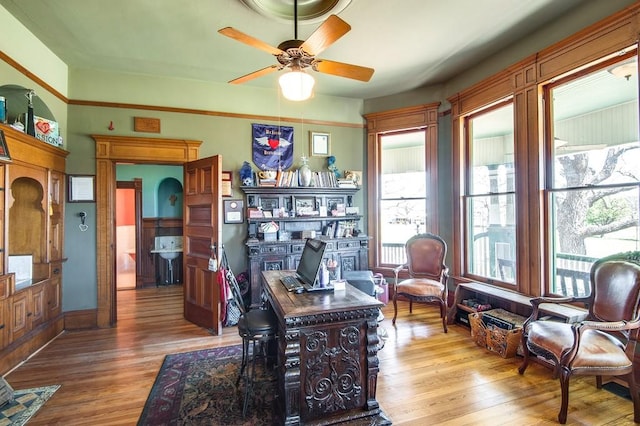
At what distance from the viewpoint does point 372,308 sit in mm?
2035

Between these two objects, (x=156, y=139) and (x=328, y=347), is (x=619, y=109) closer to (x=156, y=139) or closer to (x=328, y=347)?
(x=328, y=347)

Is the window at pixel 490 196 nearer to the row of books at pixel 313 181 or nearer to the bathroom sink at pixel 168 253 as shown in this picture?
the row of books at pixel 313 181

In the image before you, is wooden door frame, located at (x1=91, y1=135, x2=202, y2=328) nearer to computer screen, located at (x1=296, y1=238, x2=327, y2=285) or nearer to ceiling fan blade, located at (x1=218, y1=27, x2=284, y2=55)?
ceiling fan blade, located at (x1=218, y1=27, x2=284, y2=55)

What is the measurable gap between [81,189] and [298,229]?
2929 mm

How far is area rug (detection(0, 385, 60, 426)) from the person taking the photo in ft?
6.86

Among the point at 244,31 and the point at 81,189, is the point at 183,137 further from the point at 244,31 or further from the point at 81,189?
the point at 244,31

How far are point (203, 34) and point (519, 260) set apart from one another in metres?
4.31

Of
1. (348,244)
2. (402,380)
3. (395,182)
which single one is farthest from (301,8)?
(402,380)

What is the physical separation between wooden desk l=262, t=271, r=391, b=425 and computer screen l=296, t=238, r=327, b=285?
28 cm

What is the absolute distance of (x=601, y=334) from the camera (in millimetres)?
2350

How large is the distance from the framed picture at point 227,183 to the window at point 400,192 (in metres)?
2.46

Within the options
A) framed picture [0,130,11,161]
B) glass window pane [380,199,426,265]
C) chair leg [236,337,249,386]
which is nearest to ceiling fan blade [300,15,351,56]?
chair leg [236,337,249,386]

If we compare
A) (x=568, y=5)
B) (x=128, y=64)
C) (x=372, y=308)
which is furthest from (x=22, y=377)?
(x=568, y=5)

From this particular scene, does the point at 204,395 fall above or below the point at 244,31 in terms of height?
below
